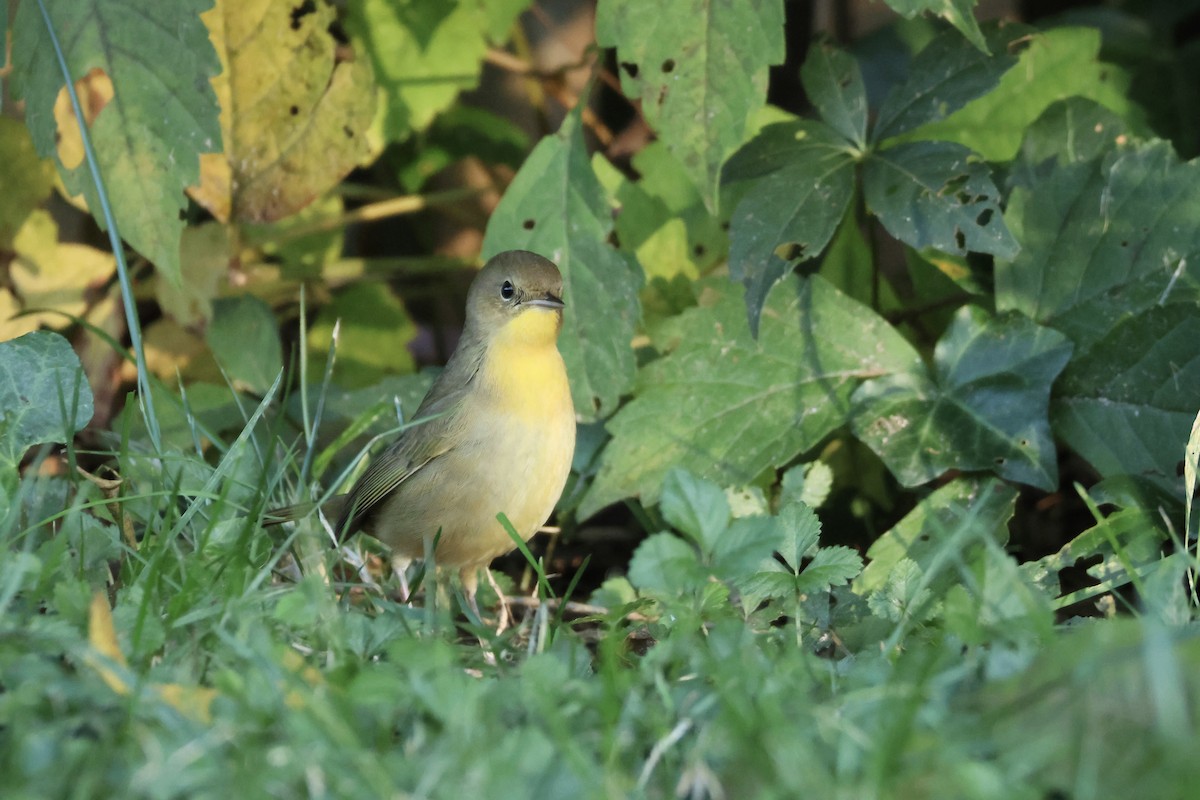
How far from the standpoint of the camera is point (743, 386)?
3.54 m

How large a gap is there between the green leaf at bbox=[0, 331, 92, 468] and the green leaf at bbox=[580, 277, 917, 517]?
1.31 meters

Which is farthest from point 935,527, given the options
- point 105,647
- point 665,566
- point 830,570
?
point 105,647

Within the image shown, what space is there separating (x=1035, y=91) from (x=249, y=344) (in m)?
2.57

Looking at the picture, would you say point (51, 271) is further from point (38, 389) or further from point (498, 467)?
point (498, 467)

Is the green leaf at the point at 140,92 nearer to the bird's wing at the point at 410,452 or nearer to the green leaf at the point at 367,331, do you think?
the bird's wing at the point at 410,452

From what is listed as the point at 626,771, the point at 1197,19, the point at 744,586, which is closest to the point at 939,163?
the point at 744,586

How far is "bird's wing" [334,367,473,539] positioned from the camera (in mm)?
3508

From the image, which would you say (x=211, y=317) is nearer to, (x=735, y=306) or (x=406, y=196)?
(x=406, y=196)

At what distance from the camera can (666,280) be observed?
401 centimetres

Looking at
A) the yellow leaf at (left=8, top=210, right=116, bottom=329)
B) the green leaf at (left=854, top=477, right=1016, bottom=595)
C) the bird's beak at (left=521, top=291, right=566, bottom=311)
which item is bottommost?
the green leaf at (left=854, top=477, right=1016, bottom=595)

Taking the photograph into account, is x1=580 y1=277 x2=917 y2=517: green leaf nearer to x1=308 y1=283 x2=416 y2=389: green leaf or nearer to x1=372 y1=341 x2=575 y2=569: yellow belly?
x1=372 y1=341 x2=575 y2=569: yellow belly

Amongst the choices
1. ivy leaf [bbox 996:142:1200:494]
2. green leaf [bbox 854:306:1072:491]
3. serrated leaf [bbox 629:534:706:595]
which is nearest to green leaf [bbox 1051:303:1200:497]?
ivy leaf [bbox 996:142:1200:494]

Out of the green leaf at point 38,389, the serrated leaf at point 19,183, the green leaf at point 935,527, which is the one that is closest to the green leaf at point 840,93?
the green leaf at point 935,527

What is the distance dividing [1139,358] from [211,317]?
276 cm
